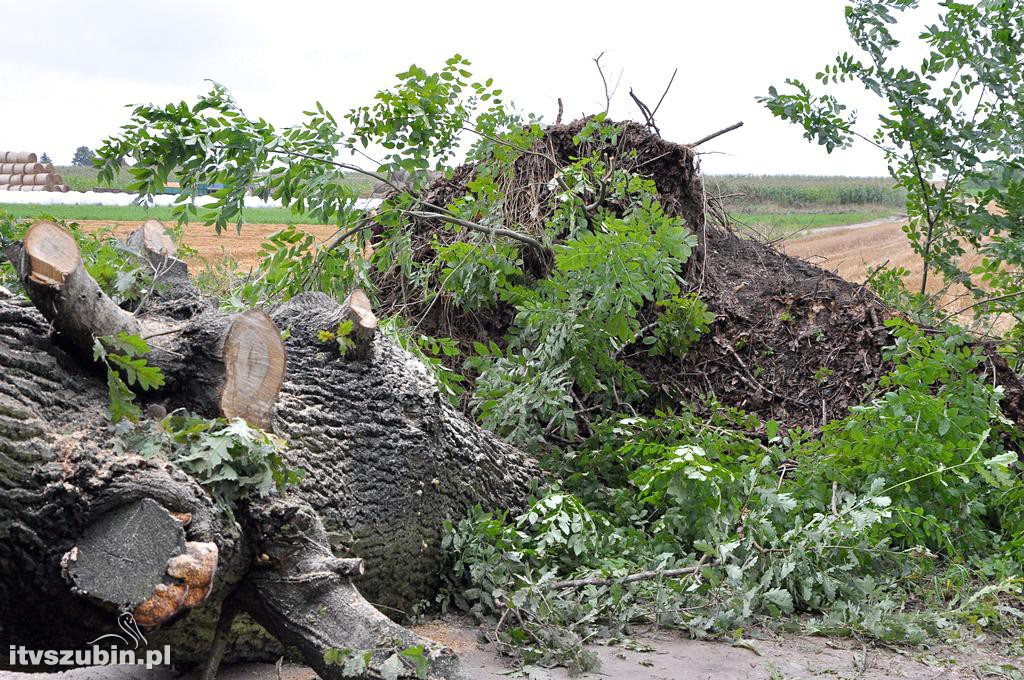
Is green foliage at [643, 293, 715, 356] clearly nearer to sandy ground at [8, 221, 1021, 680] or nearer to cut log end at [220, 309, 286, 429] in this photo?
sandy ground at [8, 221, 1021, 680]

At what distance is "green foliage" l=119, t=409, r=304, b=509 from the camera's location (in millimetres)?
3348

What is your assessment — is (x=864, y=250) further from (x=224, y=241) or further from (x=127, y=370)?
(x=127, y=370)

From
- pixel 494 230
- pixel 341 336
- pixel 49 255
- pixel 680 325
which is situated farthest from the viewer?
pixel 680 325

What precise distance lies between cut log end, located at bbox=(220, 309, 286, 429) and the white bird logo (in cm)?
88

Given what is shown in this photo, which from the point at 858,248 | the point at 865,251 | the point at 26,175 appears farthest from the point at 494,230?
the point at 26,175

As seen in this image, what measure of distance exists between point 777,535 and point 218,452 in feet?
8.96

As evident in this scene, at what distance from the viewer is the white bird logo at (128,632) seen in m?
2.99

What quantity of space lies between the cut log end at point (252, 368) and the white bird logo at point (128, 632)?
0.88 meters

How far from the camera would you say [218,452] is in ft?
11.2

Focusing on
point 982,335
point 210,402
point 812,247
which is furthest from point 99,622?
point 812,247

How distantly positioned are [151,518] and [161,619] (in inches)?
12.5

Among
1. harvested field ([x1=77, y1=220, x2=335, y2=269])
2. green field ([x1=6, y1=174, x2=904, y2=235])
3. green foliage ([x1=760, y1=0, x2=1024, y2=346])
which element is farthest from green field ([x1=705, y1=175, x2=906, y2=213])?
green foliage ([x1=760, y1=0, x2=1024, y2=346])

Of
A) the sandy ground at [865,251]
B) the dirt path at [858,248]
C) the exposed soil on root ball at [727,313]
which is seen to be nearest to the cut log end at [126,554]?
the exposed soil on root ball at [727,313]

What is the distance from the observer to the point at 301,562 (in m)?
3.47
